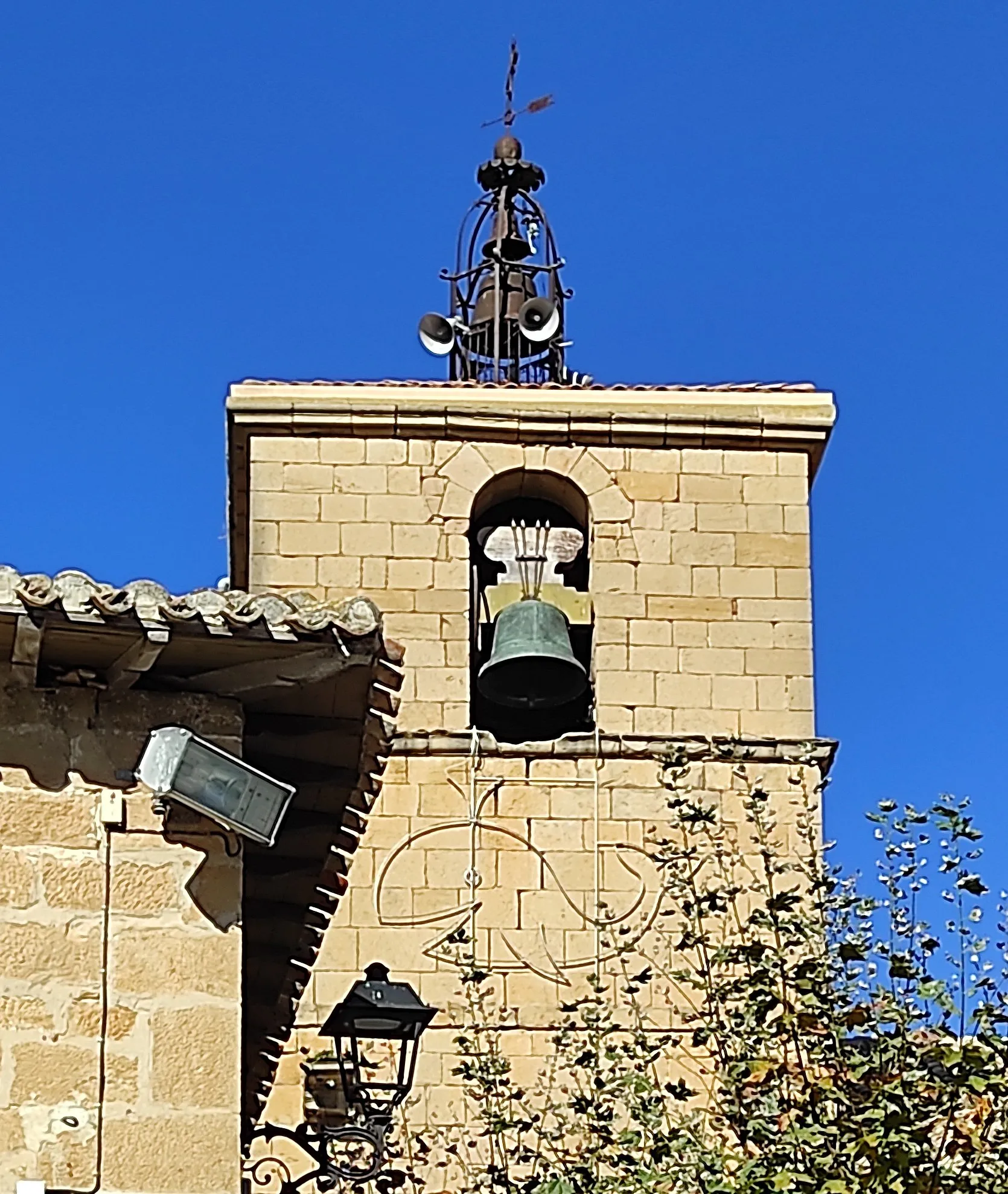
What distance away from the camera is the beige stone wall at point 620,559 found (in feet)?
53.3

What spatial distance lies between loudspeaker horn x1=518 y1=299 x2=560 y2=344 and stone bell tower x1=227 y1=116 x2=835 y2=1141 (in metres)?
1.22

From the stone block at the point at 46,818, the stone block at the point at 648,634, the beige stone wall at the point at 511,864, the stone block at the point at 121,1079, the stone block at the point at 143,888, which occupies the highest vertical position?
the stone block at the point at 648,634

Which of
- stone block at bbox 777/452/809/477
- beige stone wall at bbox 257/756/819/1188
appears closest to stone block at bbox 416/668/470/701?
beige stone wall at bbox 257/756/819/1188

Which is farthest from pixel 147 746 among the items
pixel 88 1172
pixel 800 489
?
pixel 800 489

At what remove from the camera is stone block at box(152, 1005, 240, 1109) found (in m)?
7.29

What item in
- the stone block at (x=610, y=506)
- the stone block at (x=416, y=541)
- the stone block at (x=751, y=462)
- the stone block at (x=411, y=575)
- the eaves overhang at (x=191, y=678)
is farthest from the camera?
the stone block at (x=751, y=462)

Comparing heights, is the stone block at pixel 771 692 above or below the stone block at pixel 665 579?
below

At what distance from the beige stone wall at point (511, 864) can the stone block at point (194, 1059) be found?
826 cm

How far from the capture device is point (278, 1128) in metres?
8.55

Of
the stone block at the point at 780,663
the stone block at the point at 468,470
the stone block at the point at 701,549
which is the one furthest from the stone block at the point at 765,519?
the stone block at the point at 468,470

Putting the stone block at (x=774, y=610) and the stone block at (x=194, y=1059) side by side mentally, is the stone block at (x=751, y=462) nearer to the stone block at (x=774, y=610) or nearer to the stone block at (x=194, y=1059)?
the stone block at (x=774, y=610)

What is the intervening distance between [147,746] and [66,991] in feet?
2.09

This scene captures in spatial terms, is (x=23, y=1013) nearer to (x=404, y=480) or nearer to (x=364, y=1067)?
(x=364, y=1067)

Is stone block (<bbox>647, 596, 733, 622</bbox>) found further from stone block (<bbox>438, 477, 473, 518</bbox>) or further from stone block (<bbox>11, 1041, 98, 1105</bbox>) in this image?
stone block (<bbox>11, 1041, 98, 1105</bbox>)
